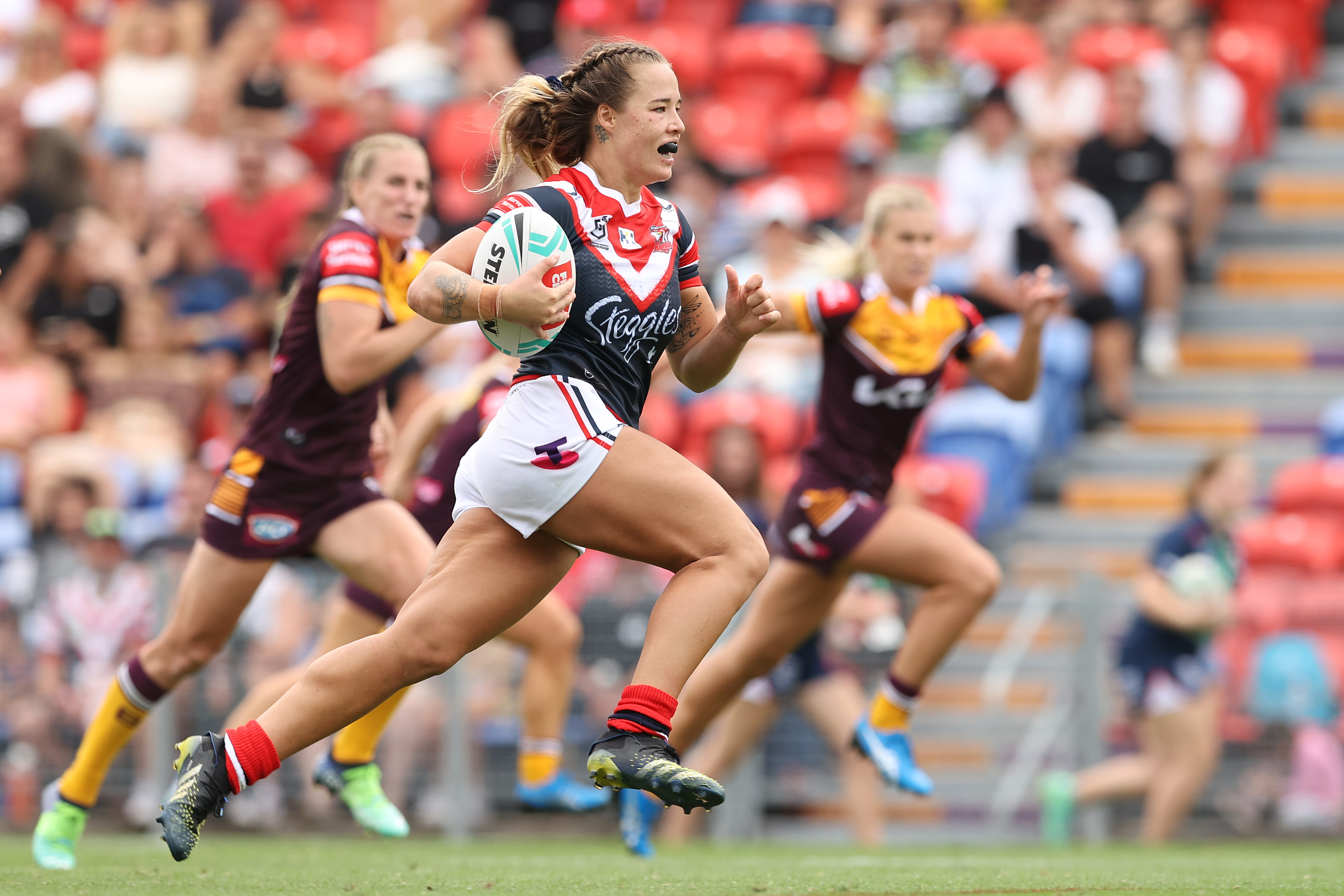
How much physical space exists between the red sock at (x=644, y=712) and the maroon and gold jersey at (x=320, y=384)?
235cm

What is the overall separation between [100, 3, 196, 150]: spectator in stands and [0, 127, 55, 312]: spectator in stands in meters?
1.48

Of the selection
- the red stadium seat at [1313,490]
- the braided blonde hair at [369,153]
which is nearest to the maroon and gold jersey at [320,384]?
the braided blonde hair at [369,153]

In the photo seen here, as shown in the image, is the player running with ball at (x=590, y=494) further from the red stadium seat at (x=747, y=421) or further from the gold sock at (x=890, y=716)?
the red stadium seat at (x=747, y=421)

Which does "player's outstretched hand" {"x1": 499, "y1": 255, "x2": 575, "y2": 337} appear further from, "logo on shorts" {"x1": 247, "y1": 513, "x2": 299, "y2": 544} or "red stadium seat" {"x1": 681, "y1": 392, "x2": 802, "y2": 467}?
"red stadium seat" {"x1": 681, "y1": 392, "x2": 802, "y2": 467}

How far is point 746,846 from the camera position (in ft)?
30.0

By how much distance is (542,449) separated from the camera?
467 cm

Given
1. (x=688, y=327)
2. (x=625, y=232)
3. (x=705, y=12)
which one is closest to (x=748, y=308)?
(x=688, y=327)

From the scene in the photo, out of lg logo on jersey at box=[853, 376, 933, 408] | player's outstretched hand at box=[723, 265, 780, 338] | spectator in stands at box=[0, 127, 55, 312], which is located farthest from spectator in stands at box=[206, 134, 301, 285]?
player's outstretched hand at box=[723, 265, 780, 338]

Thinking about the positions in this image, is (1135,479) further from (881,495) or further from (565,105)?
(565,105)

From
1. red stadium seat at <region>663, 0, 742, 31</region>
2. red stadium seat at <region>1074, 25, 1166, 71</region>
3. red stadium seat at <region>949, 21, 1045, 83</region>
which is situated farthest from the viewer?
red stadium seat at <region>663, 0, 742, 31</region>

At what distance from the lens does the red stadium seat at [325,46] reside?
1641 centimetres

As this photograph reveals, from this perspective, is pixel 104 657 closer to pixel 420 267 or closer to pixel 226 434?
pixel 226 434

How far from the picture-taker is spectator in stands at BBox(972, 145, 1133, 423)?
39.1 feet

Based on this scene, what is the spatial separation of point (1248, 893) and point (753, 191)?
358 inches
